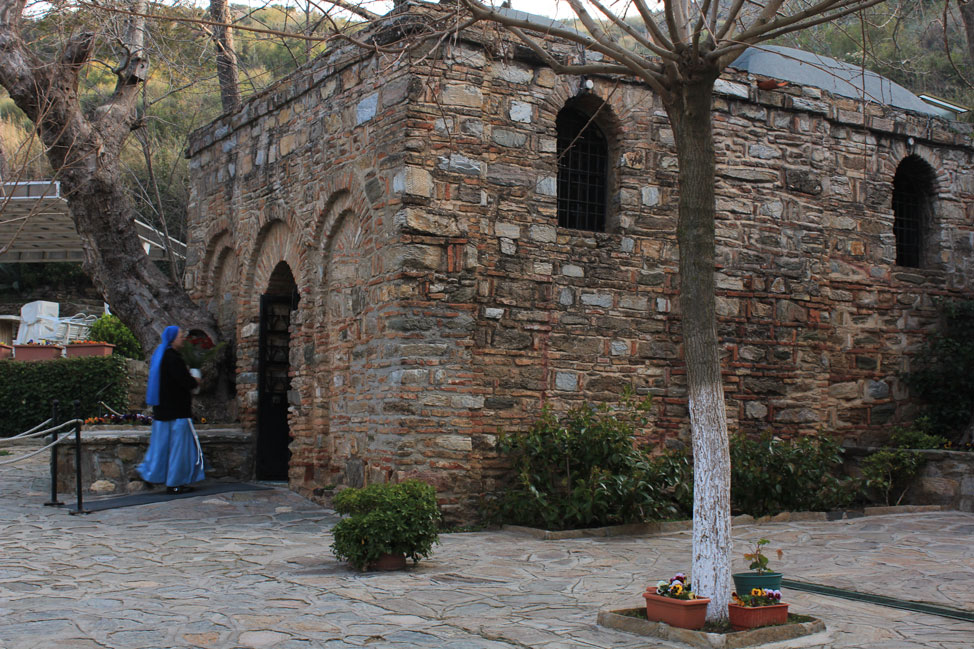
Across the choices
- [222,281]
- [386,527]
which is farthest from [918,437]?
[222,281]

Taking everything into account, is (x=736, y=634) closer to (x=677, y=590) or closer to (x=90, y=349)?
(x=677, y=590)

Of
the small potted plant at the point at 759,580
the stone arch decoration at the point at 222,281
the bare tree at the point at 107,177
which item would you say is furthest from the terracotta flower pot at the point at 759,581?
the bare tree at the point at 107,177

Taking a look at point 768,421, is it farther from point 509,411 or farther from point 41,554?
point 41,554

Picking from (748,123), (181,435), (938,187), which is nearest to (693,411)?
(748,123)

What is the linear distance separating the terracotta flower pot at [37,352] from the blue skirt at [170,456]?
6.23m

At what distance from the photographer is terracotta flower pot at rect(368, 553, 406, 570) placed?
6441mm

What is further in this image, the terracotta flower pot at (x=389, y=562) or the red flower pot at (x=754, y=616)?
the terracotta flower pot at (x=389, y=562)

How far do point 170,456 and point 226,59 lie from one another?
9385mm

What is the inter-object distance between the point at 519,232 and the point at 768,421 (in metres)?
3.40

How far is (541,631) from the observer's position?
15.8 ft

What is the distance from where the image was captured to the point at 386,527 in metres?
6.30

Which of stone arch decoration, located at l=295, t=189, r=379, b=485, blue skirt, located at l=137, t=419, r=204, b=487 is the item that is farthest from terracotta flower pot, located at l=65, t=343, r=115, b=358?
stone arch decoration, located at l=295, t=189, r=379, b=485

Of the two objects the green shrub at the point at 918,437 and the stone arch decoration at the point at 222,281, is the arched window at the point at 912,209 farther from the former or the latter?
the stone arch decoration at the point at 222,281

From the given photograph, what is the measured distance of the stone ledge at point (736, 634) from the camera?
4.52m
